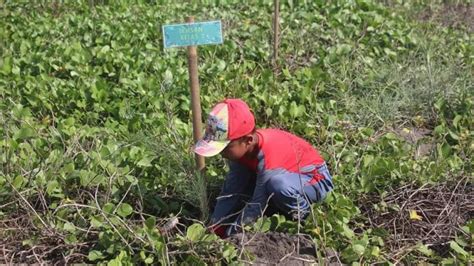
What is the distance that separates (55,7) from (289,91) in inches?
129

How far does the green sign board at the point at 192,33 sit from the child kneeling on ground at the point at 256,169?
0.31m

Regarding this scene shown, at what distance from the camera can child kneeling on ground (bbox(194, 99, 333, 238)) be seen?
2.83 meters

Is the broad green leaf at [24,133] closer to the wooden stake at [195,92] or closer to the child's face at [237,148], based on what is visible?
the wooden stake at [195,92]

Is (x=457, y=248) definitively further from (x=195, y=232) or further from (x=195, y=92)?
(x=195, y=92)

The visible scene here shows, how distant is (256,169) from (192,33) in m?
0.71

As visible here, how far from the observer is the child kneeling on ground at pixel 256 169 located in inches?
112

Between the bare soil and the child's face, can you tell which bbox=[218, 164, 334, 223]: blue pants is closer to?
the child's face

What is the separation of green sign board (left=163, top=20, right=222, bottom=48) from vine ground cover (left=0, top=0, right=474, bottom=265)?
0.65m

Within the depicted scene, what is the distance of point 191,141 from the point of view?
144 inches

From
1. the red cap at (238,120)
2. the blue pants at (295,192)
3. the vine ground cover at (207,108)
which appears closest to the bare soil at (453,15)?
the vine ground cover at (207,108)

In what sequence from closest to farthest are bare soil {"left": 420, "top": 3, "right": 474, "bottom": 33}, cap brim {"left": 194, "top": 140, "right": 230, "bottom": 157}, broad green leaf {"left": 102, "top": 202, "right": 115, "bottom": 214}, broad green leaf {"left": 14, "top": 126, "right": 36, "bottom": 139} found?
1. cap brim {"left": 194, "top": 140, "right": 230, "bottom": 157}
2. broad green leaf {"left": 102, "top": 202, "right": 115, "bottom": 214}
3. broad green leaf {"left": 14, "top": 126, "right": 36, "bottom": 139}
4. bare soil {"left": 420, "top": 3, "right": 474, "bottom": 33}

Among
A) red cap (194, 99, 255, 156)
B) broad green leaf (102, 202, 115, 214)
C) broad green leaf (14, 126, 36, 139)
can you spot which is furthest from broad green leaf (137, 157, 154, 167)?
broad green leaf (14, 126, 36, 139)

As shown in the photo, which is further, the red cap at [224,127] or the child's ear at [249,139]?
the child's ear at [249,139]

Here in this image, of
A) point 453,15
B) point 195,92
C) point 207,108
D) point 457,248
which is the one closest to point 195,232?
point 195,92
